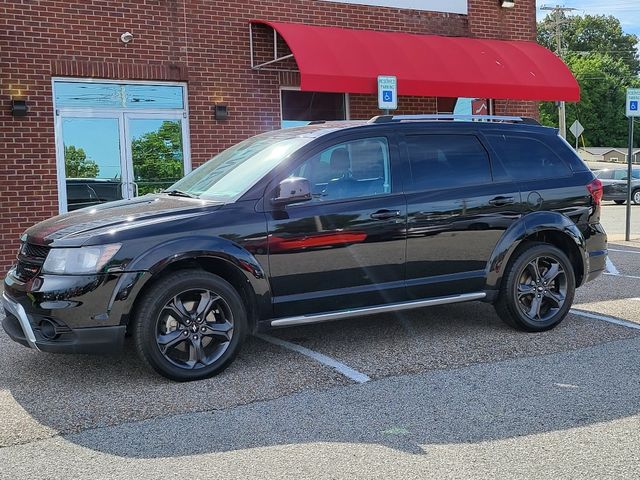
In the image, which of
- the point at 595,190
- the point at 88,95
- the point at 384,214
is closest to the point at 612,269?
the point at 595,190

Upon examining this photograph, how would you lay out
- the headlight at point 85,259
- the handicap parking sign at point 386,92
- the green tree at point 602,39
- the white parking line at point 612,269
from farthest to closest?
the green tree at point 602,39 < the handicap parking sign at point 386,92 < the white parking line at point 612,269 < the headlight at point 85,259

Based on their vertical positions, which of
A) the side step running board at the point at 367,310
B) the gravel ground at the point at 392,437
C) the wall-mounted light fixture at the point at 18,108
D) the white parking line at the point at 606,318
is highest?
the wall-mounted light fixture at the point at 18,108

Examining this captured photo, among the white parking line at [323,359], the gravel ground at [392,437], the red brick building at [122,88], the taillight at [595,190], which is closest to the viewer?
the gravel ground at [392,437]

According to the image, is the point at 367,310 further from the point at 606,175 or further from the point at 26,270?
the point at 606,175

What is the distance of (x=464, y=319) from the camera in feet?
22.2

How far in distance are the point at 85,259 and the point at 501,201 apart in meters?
3.40

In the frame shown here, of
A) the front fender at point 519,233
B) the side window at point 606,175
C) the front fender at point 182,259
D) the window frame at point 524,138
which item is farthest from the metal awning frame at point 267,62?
the side window at point 606,175

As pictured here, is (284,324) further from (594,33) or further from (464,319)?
(594,33)

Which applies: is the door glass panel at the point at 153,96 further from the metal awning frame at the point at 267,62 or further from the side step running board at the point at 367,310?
the side step running board at the point at 367,310

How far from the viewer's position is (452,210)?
5777mm

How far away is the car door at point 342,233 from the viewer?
5.17m

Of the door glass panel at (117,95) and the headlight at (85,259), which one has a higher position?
the door glass panel at (117,95)

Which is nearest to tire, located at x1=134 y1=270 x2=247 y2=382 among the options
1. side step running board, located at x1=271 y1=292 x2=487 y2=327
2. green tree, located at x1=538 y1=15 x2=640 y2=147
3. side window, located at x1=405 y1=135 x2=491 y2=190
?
side step running board, located at x1=271 y1=292 x2=487 y2=327

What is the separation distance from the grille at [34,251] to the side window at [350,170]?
1.83m
